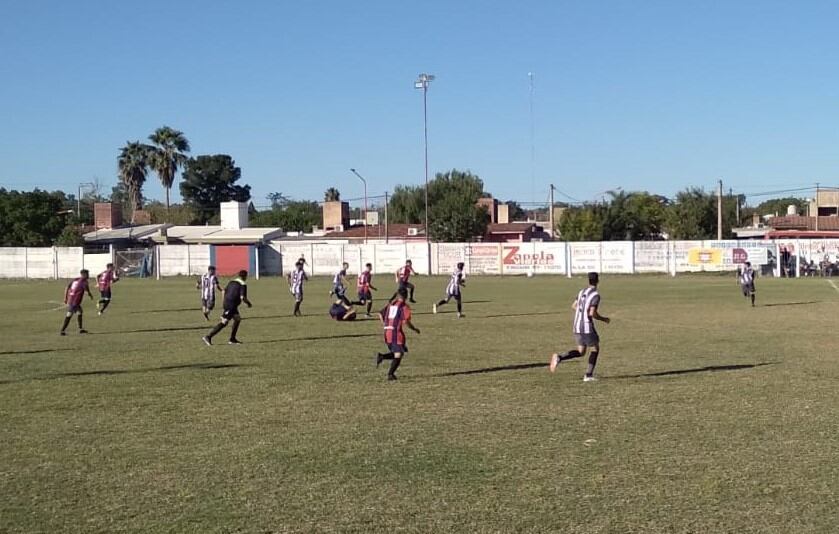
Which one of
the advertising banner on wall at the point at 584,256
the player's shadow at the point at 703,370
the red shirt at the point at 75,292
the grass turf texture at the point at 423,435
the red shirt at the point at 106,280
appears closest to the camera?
the grass turf texture at the point at 423,435

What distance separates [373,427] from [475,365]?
6.22 m

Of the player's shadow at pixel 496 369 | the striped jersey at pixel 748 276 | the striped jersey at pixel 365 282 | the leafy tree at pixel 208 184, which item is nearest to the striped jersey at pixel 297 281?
the striped jersey at pixel 365 282

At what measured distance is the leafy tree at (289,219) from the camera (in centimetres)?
12312

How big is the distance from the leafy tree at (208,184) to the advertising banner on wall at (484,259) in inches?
2785

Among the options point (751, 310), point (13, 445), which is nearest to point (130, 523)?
point (13, 445)

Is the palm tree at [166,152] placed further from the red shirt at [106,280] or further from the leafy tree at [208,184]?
the red shirt at [106,280]

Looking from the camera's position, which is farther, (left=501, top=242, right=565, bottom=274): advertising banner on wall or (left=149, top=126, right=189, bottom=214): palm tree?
(left=149, top=126, right=189, bottom=214): palm tree

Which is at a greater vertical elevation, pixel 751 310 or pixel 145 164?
pixel 145 164

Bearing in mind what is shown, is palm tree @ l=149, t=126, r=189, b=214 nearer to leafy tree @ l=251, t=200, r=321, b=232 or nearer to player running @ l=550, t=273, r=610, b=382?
leafy tree @ l=251, t=200, r=321, b=232

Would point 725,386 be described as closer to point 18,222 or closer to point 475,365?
point 475,365

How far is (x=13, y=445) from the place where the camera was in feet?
35.2

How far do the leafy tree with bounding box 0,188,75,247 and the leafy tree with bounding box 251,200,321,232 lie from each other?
36096 millimetres

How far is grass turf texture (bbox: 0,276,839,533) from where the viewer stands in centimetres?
789

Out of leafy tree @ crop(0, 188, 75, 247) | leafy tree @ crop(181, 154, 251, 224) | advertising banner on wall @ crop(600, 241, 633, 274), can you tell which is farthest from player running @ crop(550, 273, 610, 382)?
leafy tree @ crop(181, 154, 251, 224)
